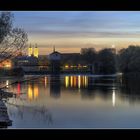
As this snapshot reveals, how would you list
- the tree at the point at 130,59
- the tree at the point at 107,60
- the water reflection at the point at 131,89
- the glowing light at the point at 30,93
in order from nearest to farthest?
the tree at the point at 130,59, the tree at the point at 107,60, the water reflection at the point at 131,89, the glowing light at the point at 30,93

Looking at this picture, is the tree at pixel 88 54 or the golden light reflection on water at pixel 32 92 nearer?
the tree at pixel 88 54

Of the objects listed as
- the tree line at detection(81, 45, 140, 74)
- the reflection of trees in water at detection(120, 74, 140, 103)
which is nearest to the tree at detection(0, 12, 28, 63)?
the tree line at detection(81, 45, 140, 74)

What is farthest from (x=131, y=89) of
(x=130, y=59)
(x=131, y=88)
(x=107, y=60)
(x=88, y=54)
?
(x=130, y=59)

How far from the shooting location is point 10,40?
5754mm

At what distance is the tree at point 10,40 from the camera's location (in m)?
5.61

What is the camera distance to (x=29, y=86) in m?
10.1

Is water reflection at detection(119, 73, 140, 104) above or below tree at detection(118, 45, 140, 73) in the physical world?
below

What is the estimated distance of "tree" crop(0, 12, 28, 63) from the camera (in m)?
5.61

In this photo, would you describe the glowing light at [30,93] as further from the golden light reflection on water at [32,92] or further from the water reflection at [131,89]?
the water reflection at [131,89]

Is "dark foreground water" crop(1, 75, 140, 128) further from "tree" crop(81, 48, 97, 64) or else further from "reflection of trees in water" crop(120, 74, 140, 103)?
"tree" crop(81, 48, 97, 64)

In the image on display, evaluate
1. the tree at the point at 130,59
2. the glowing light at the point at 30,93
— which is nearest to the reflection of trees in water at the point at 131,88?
the tree at the point at 130,59

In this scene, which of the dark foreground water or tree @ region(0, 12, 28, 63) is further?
the dark foreground water
